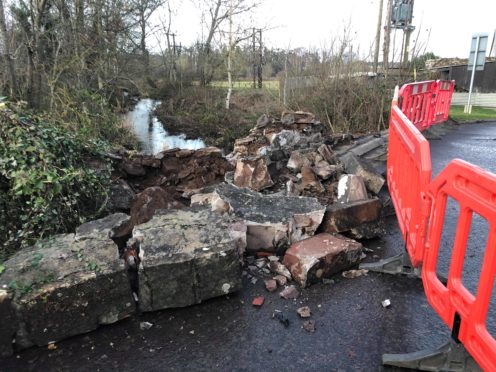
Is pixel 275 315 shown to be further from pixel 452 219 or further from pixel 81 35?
pixel 81 35

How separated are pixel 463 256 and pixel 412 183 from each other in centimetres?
102

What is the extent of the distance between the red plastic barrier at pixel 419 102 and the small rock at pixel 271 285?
495 cm

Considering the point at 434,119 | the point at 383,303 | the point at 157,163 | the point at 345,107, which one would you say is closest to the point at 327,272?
the point at 383,303

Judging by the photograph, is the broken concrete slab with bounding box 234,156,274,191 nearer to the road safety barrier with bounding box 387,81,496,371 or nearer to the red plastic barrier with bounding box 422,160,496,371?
the road safety barrier with bounding box 387,81,496,371

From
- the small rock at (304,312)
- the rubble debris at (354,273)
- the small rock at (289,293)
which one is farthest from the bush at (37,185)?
the rubble debris at (354,273)

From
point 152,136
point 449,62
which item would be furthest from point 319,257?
point 449,62

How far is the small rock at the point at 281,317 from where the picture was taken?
9.32ft

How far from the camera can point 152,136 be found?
1628 cm

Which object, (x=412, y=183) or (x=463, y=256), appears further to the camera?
(x=412, y=183)

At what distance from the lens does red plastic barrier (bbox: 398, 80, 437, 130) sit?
7443 mm

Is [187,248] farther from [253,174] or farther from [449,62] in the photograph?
[449,62]

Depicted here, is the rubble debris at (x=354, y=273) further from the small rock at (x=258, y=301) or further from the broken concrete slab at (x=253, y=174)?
the broken concrete slab at (x=253, y=174)

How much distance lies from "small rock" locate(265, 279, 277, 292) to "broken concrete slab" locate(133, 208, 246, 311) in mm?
301

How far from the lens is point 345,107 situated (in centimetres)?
987
